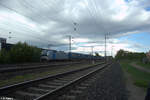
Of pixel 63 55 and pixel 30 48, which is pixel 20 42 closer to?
pixel 30 48

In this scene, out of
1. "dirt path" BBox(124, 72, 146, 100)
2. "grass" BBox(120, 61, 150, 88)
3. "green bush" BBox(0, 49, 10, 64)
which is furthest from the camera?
"green bush" BBox(0, 49, 10, 64)

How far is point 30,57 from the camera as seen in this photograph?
32.8 meters

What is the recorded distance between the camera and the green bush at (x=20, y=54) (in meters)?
28.4

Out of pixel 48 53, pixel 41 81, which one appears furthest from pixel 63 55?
pixel 41 81

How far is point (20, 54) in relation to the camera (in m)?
30.1

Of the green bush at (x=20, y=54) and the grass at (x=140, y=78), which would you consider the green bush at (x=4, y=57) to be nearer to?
the green bush at (x=20, y=54)

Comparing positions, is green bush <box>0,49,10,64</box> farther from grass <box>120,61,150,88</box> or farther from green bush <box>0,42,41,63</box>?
grass <box>120,61,150,88</box>

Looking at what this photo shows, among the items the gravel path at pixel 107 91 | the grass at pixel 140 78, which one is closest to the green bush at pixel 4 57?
the gravel path at pixel 107 91

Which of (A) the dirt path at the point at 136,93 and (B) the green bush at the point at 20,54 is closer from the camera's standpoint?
(A) the dirt path at the point at 136,93

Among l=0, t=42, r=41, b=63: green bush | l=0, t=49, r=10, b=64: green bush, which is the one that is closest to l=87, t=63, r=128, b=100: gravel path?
l=0, t=49, r=10, b=64: green bush

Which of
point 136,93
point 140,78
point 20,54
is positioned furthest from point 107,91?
point 20,54

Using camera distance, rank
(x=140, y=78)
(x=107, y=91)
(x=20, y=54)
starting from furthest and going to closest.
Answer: (x=20, y=54)
(x=140, y=78)
(x=107, y=91)

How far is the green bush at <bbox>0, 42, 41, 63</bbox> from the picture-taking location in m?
28.4

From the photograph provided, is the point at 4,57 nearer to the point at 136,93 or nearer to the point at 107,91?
the point at 107,91
